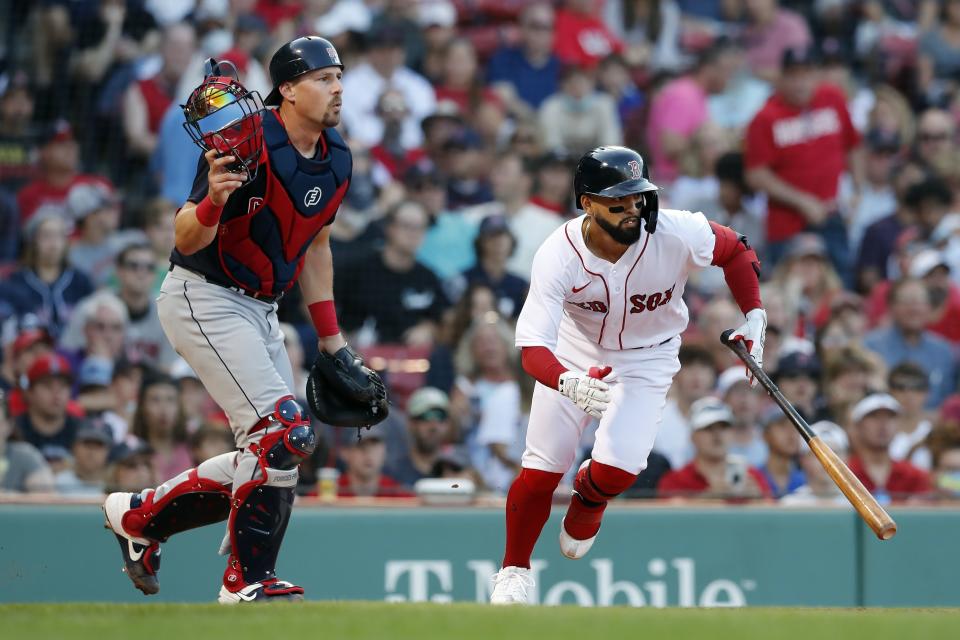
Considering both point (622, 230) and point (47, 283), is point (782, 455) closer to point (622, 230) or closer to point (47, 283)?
point (622, 230)

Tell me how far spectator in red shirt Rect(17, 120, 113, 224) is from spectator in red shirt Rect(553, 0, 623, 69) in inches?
145

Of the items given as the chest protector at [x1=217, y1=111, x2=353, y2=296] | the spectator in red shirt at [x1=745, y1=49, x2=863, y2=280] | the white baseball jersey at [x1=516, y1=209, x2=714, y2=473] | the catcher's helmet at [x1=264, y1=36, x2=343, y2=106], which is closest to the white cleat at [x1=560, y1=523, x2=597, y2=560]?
the white baseball jersey at [x1=516, y1=209, x2=714, y2=473]

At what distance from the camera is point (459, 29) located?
12.1 metres

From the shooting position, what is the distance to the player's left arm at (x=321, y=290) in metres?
5.91

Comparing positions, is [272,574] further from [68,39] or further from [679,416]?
[68,39]

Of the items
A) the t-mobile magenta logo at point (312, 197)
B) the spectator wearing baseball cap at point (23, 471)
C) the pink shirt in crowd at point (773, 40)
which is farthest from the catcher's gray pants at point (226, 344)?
the pink shirt in crowd at point (773, 40)

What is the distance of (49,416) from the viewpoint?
27.1 ft

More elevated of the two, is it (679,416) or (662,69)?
(662,69)

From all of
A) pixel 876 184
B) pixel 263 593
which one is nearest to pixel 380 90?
pixel 876 184

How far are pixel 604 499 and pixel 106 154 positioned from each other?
6.11 metres

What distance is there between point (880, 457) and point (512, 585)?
2965 mm

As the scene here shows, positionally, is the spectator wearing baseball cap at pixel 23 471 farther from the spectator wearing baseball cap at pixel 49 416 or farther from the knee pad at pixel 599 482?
the knee pad at pixel 599 482

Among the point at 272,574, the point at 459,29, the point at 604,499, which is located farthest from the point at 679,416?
the point at 459,29

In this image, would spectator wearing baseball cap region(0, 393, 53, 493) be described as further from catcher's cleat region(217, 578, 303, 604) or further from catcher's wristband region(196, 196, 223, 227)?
catcher's wristband region(196, 196, 223, 227)
